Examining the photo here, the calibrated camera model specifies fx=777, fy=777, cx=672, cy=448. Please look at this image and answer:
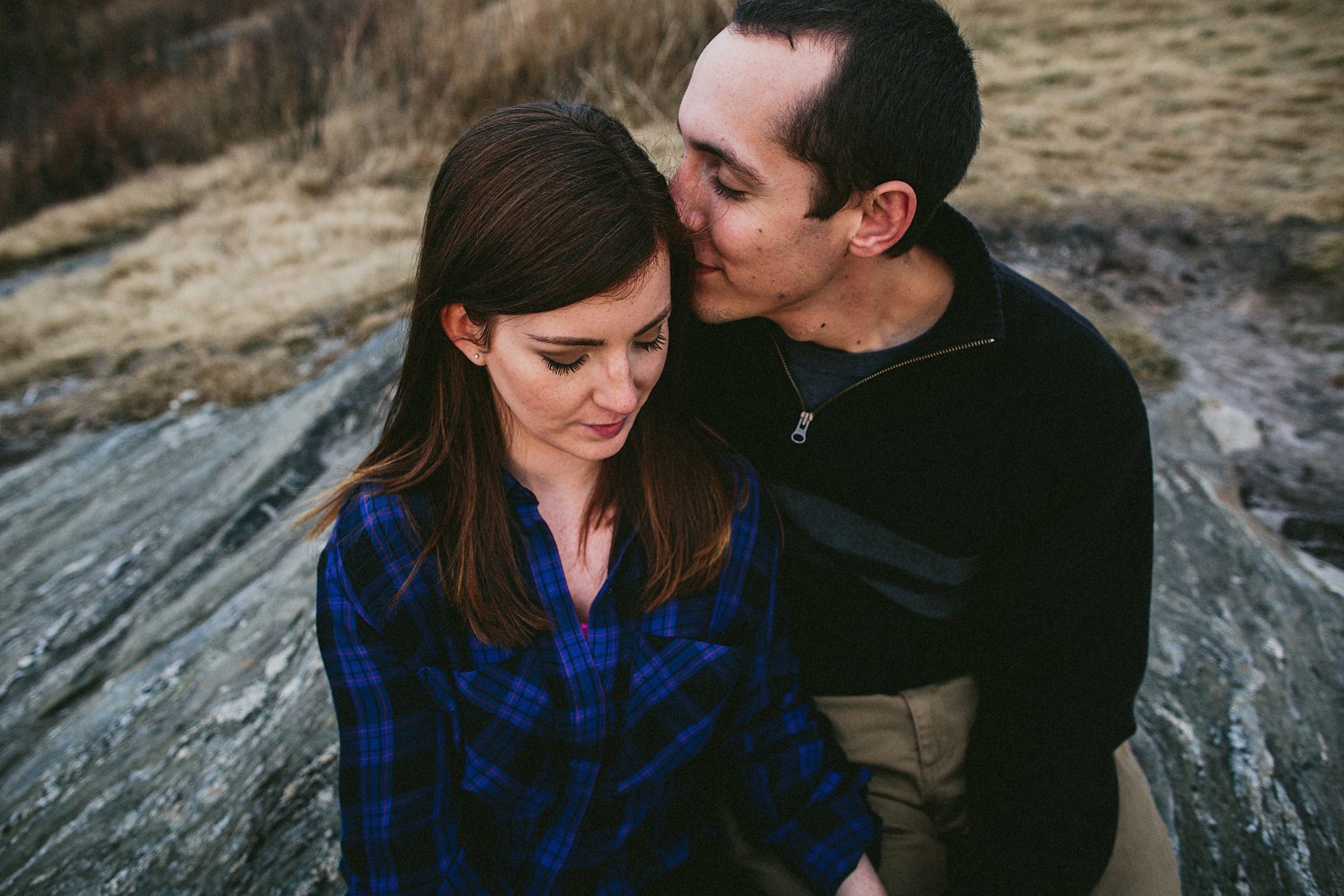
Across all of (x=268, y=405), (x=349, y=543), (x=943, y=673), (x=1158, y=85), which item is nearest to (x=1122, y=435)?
(x=943, y=673)

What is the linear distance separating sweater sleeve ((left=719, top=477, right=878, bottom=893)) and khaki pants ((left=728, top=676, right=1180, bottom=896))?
5.3 inches

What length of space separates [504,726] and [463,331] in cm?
71

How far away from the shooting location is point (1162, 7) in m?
7.76

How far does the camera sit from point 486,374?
1515 mm

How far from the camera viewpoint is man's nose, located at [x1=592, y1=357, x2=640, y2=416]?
1.33 metres

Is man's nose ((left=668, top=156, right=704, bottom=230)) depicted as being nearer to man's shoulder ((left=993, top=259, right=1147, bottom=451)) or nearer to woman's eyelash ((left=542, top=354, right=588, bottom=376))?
woman's eyelash ((left=542, top=354, right=588, bottom=376))

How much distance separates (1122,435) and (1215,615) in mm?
1185

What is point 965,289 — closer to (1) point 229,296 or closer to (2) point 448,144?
(1) point 229,296

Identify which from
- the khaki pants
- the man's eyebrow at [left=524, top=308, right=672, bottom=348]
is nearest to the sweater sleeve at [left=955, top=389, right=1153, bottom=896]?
the khaki pants

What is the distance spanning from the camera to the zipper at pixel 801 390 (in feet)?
5.23

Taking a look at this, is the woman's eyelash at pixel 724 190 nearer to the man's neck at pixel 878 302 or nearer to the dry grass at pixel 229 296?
the man's neck at pixel 878 302

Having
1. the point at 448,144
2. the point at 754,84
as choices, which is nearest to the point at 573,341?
the point at 754,84

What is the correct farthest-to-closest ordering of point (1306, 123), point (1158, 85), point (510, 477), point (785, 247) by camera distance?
point (1158, 85) → point (1306, 123) → point (785, 247) → point (510, 477)

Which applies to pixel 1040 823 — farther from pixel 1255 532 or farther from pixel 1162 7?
pixel 1162 7
